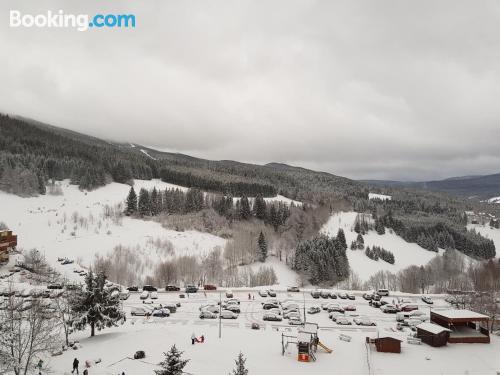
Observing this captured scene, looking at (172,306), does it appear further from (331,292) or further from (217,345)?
(331,292)

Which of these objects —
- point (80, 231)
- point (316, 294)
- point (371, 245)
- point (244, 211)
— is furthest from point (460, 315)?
point (244, 211)

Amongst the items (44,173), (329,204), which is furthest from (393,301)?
(44,173)

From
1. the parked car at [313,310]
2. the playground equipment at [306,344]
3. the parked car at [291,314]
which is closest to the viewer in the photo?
the playground equipment at [306,344]

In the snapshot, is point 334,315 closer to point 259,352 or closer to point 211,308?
point 211,308

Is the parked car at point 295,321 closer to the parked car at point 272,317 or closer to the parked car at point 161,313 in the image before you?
the parked car at point 272,317

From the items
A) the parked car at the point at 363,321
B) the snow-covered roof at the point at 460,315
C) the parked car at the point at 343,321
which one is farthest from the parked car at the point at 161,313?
the snow-covered roof at the point at 460,315
